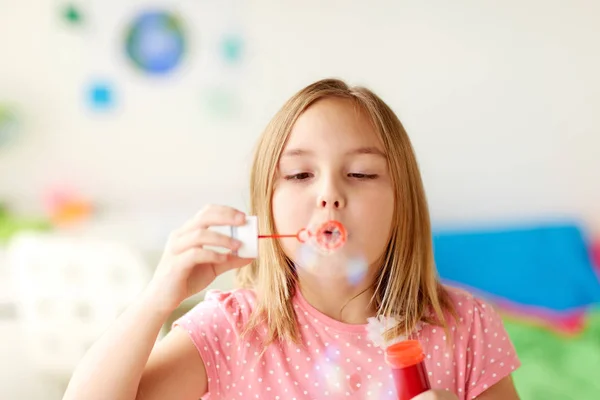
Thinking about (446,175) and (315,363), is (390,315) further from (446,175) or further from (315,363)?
(446,175)

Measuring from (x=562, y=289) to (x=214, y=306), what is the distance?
3.90 feet

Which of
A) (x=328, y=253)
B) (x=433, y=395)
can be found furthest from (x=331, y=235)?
(x=433, y=395)

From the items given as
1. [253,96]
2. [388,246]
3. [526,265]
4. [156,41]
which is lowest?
[526,265]

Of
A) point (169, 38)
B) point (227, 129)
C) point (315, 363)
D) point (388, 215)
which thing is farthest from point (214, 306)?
point (169, 38)

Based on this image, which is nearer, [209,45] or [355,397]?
[355,397]

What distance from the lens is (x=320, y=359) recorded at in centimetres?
96

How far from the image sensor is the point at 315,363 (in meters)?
0.96

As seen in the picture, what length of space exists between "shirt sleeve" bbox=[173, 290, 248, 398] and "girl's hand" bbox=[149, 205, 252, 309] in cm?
9

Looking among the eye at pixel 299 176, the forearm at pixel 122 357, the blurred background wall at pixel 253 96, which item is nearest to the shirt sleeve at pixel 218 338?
the forearm at pixel 122 357

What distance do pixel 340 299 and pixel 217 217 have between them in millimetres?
265

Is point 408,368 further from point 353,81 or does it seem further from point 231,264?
point 353,81

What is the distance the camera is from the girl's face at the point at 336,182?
891mm

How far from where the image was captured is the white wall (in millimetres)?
1942

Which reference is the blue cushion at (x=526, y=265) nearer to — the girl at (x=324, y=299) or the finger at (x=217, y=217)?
the girl at (x=324, y=299)
